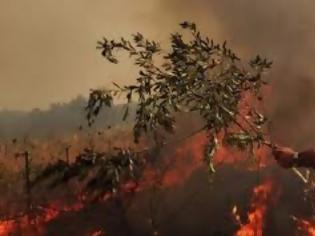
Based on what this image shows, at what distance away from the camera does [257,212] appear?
911 inches

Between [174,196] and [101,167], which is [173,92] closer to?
[101,167]

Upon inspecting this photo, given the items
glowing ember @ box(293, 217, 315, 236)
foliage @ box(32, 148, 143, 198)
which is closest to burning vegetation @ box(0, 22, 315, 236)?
glowing ember @ box(293, 217, 315, 236)

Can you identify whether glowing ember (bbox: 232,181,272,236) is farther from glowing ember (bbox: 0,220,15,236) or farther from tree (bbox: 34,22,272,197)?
tree (bbox: 34,22,272,197)

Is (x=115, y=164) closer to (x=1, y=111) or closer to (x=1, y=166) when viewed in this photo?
(x=1, y=166)

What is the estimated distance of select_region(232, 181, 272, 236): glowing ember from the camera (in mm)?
22312

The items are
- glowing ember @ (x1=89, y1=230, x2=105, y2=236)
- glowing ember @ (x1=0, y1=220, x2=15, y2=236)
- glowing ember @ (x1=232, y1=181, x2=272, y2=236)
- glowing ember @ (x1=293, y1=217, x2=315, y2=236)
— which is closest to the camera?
glowing ember @ (x1=293, y1=217, x2=315, y2=236)

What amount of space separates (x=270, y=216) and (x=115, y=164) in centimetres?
1272

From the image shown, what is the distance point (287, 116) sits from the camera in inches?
1152

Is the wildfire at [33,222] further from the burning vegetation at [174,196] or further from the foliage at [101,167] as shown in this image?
the foliage at [101,167]

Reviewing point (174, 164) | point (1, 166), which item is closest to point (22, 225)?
point (1, 166)

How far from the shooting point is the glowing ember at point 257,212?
22.3m

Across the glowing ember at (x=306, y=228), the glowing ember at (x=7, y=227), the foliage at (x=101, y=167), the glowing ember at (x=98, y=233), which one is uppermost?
the foliage at (x=101, y=167)

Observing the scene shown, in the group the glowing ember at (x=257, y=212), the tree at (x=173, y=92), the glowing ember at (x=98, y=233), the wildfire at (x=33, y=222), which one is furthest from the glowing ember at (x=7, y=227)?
the tree at (x=173, y=92)

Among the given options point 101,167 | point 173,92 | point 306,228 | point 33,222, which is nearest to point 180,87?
point 173,92
